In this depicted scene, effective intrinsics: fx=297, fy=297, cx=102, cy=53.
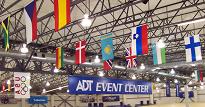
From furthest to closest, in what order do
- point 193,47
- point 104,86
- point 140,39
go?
1. point 104,86
2. point 193,47
3. point 140,39

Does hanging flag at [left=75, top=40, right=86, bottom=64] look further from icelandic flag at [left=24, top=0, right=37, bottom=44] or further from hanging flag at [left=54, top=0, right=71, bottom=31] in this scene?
hanging flag at [left=54, top=0, right=71, bottom=31]

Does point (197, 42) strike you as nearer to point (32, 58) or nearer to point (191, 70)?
point (32, 58)

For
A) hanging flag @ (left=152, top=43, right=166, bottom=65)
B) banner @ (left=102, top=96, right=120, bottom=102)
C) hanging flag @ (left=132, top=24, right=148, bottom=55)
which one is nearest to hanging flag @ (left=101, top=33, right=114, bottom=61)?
hanging flag @ (left=132, top=24, right=148, bottom=55)

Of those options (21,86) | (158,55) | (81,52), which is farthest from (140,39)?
(21,86)

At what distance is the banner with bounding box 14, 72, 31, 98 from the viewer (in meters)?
13.3

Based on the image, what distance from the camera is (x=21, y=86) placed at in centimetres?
1347

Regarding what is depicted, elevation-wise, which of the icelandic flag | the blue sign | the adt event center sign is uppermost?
the icelandic flag

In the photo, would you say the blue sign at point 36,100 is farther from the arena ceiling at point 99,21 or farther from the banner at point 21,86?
the banner at point 21,86

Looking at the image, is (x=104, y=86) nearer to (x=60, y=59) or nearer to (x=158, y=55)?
(x=60, y=59)

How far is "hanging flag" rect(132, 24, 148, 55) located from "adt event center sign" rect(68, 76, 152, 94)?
367 centimetres

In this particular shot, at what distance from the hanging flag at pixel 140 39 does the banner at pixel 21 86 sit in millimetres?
5588

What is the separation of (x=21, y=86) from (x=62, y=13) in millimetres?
7145

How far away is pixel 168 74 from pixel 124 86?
47.4 feet

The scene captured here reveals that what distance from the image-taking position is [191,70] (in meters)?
35.6
